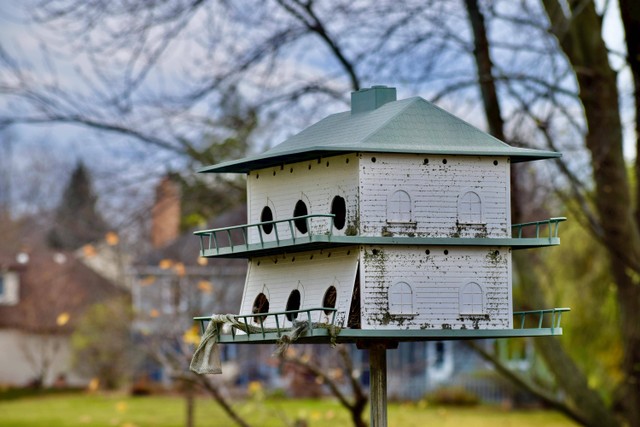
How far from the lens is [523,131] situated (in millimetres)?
11414

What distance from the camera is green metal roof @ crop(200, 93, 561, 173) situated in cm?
534

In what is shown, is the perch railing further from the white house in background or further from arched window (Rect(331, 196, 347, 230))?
the white house in background

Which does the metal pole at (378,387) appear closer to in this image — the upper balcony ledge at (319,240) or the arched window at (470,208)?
the upper balcony ledge at (319,240)

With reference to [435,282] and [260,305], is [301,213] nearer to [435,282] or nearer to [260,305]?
[260,305]

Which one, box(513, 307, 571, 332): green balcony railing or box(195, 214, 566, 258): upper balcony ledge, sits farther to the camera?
box(513, 307, 571, 332): green balcony railing

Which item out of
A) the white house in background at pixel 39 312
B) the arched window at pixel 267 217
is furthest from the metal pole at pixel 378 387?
the white house in background at pixel 39 312

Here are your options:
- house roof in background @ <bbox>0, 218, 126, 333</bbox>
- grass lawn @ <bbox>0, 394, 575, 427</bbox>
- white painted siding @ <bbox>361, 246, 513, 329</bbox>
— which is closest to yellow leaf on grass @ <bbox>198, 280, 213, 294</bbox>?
grass lawn @ <bbox>0, 394, 575, 427</bbox>

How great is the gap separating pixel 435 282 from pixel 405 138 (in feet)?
2.31

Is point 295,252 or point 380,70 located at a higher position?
point 380,70

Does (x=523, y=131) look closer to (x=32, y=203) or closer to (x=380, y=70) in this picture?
(x=380, y=70)

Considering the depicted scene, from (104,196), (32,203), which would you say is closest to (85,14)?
(104,196)

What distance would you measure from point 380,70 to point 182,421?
690 inches

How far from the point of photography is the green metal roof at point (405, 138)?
17.5ft

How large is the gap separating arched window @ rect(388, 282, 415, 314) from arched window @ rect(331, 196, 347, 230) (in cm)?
41
